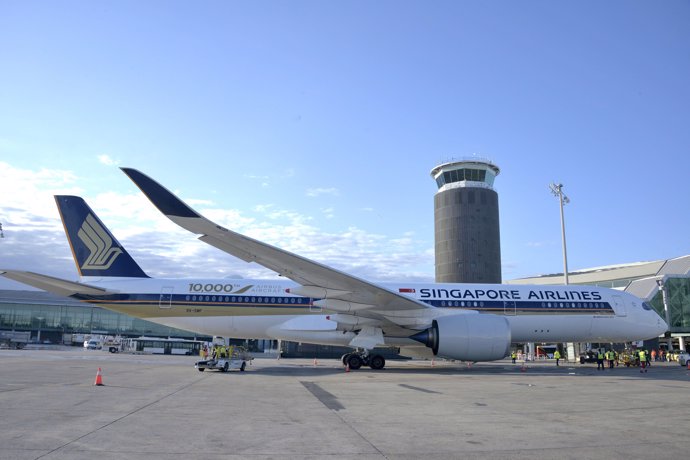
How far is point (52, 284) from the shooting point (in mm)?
17891

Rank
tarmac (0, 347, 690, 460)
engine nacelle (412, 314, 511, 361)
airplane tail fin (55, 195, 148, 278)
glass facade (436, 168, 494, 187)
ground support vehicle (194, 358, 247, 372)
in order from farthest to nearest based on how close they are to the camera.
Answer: glass facade (436, 168, 494, 187), airplane tail fin (55, 195, 148, 278), ground support vehicle (194, 358, 247, 372), engine nacelle (412, 314, 511, 361), tarmac (0, 347, 690, 460)

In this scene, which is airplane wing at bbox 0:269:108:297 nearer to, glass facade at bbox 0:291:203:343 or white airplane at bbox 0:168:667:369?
white airplane at bbox 0:168:667:369

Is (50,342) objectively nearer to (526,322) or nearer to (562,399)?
(526,322)

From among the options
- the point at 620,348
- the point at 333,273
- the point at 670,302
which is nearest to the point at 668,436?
the point at 333,273

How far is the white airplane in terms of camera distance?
18000 millimetres

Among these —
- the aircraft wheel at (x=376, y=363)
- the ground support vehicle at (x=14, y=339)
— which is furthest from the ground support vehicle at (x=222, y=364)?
the ground support vehicle at (x=14, y=339)

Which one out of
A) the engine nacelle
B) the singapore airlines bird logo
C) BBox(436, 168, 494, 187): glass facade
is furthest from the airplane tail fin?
BBox(436, 168, 494, 187): glass facade

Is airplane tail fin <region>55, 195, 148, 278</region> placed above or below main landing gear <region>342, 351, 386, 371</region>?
above

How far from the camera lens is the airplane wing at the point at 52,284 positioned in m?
16.2

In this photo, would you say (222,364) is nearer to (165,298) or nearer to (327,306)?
(165,298)

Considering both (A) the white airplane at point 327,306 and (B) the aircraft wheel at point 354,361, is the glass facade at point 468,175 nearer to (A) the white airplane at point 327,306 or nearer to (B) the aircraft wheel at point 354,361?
(A) the white airplane at point 327,306

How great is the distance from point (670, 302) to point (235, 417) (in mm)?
40700

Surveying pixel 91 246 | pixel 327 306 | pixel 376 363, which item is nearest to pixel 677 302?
pixel 376 363

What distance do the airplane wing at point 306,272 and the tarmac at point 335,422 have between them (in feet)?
13.4
